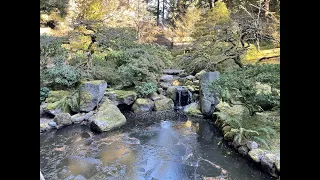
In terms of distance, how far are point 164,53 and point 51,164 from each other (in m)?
5.85

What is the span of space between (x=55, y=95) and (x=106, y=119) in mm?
1736

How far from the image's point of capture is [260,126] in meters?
4.43

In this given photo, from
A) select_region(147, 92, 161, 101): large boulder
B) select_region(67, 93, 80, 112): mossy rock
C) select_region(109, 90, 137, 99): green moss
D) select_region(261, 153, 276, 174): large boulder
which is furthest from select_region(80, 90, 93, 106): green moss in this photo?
select_region(261, 153, 276, 174): large boulder

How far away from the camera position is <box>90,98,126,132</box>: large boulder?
18.4 ft

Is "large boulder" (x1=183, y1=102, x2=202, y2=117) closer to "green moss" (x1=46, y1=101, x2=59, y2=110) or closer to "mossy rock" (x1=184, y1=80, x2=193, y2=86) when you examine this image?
"mossy rock" (x1=184, y1=80, x2=193, y2=86)

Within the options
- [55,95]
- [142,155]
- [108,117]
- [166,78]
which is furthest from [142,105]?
[142,155]

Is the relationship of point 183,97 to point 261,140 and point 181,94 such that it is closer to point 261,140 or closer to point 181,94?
point 181,94

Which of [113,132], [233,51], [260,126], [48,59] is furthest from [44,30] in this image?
[260,126]

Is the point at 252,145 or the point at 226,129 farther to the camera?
the point at 226,129

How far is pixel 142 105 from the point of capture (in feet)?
24.2

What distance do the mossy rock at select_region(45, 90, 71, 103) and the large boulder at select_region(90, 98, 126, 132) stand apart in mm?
1128

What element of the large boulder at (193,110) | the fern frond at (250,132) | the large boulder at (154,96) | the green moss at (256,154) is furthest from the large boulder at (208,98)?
the green moss at (256,154)
